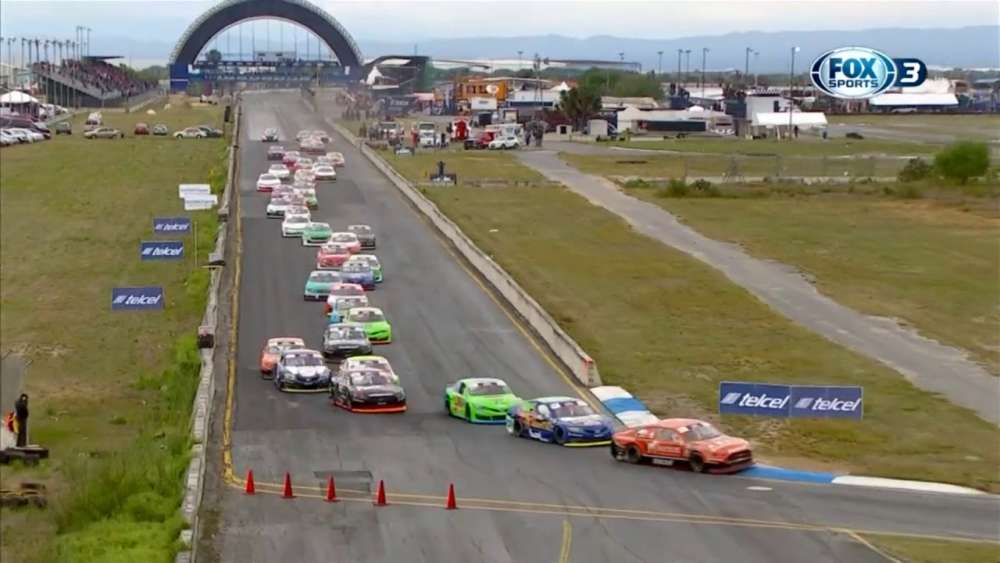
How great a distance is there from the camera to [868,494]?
101 feet

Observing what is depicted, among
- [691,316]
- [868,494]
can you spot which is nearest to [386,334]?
[691,316]

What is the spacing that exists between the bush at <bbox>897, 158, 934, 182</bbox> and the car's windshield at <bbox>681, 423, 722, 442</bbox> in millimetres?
72314

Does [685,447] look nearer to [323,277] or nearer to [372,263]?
[323,277]

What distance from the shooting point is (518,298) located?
54312 mm

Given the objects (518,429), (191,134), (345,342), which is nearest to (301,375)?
(345,342)

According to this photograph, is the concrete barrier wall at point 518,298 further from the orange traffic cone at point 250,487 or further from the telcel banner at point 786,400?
the orange traffic cone at point 250,487

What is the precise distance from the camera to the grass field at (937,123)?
357 ft

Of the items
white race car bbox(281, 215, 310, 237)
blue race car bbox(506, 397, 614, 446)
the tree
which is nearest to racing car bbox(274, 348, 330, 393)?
blue race car bbox(506, 397, 614, 446)

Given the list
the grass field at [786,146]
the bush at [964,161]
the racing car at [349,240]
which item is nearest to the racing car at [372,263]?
the racing car at [349,240]

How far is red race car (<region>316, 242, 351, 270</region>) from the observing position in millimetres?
63331

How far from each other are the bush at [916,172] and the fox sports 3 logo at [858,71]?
12088 millimetres

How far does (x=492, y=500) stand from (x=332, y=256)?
1381 inches

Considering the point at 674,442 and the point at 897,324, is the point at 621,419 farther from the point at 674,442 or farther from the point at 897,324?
the point at 897,324

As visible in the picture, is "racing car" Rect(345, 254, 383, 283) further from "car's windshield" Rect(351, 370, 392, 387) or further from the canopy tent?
the canopy tent
